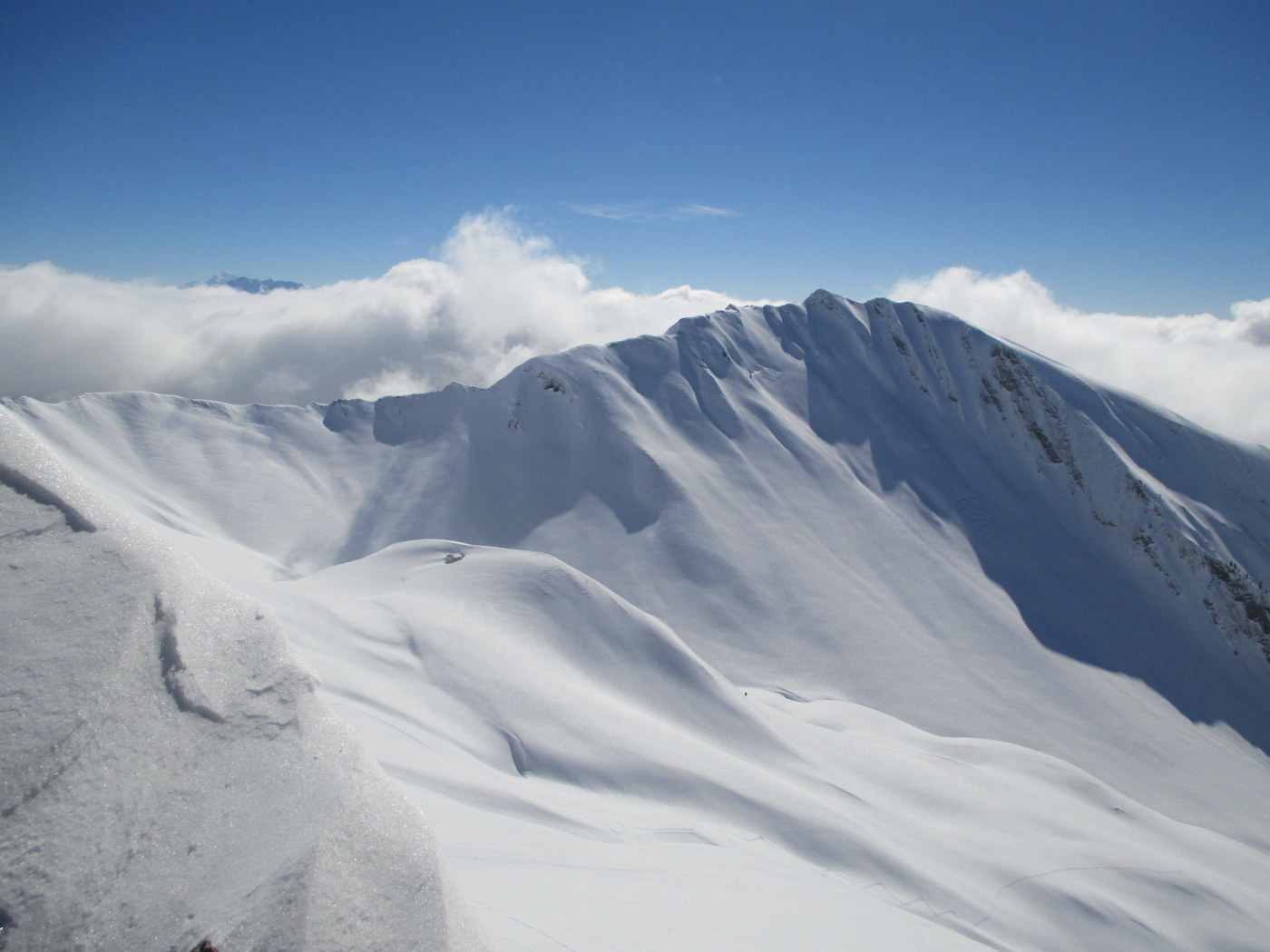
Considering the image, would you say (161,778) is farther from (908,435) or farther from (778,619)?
(908,435)

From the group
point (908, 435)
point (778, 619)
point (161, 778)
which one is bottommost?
point (778, 619)

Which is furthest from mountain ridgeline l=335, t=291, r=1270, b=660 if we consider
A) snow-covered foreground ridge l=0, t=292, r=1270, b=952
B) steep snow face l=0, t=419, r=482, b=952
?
steep snow face l=0, t=419, r=482, b=952

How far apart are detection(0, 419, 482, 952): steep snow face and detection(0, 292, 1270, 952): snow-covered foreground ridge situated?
0.14 metres

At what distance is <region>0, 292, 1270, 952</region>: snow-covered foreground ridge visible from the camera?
12273 millimetres

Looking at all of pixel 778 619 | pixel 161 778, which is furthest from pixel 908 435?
pixel 161 778

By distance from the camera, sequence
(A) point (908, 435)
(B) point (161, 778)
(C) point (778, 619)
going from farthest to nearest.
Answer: (A) point (908, 435) → (C) point (778, 619) → (B) point (161, 778)

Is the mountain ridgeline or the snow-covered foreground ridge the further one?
the mountain ridgeline

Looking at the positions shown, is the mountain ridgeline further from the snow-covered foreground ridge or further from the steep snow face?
the steep snow face

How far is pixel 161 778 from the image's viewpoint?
10.9 ft

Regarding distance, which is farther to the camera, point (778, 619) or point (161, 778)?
point (778, 619)

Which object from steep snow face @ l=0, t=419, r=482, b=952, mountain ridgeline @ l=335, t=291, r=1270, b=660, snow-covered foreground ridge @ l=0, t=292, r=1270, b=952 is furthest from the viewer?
mountain ridgeline @ l=335, t=291, r=1270, b=660

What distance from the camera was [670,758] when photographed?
15797 millimetres

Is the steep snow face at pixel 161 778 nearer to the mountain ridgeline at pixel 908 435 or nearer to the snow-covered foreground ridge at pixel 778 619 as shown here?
the snow-covered foreground ridge at pixel 778 619

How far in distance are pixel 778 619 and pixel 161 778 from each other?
154 ft
